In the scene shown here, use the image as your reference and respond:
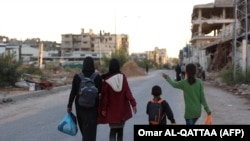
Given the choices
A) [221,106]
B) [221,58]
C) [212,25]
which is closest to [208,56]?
[221,58]

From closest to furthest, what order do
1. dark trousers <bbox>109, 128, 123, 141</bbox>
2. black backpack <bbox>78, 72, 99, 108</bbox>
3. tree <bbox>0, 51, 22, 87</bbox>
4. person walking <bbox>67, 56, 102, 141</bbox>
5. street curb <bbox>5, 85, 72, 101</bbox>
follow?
black backpack <bbox>78, 72, 99, 108</bbox> < person walking <bbox>67, 56, 102, 141</bbox> < dark trousers <bbox>109, 128, 123, 141</bbox> < street curb <bbox>5, 85, 72, 101</bbox> < tree <bbox>0, 51, 22, 87</bbox>

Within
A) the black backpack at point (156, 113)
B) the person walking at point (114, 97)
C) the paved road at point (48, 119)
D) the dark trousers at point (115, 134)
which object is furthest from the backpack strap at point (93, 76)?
the paved road at point (48, 119)

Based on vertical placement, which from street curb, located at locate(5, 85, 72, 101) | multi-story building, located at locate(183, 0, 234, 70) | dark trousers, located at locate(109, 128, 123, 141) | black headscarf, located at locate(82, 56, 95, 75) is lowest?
street curb, located at locate(5, 85, 72, 101)

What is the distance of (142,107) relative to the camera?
17094 millimetres

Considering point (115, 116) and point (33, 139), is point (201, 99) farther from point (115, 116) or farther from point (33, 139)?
point (33, 139)

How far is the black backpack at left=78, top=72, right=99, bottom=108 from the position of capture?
7461mm

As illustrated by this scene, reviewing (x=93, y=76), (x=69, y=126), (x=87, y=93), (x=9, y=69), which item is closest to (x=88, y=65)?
(x=93, y=76)

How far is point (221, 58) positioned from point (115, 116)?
2255 inches

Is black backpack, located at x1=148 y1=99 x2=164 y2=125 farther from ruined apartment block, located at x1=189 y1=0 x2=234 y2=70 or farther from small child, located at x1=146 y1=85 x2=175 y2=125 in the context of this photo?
ruined apartment block, located at x1=189 y1=0 x2=234 y2=70

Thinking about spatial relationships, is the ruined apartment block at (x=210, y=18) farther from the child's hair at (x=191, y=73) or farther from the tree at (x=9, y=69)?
the child's hair at (x=191, y=73)

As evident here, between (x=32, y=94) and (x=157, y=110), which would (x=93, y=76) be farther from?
(x=32, y=94)

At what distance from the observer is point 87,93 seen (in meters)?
7.45

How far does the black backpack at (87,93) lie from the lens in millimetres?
7461

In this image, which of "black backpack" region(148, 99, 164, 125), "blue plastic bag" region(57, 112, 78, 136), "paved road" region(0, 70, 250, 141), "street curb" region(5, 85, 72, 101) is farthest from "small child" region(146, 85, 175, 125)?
"street curb" region(5, 85, 72, 101)
